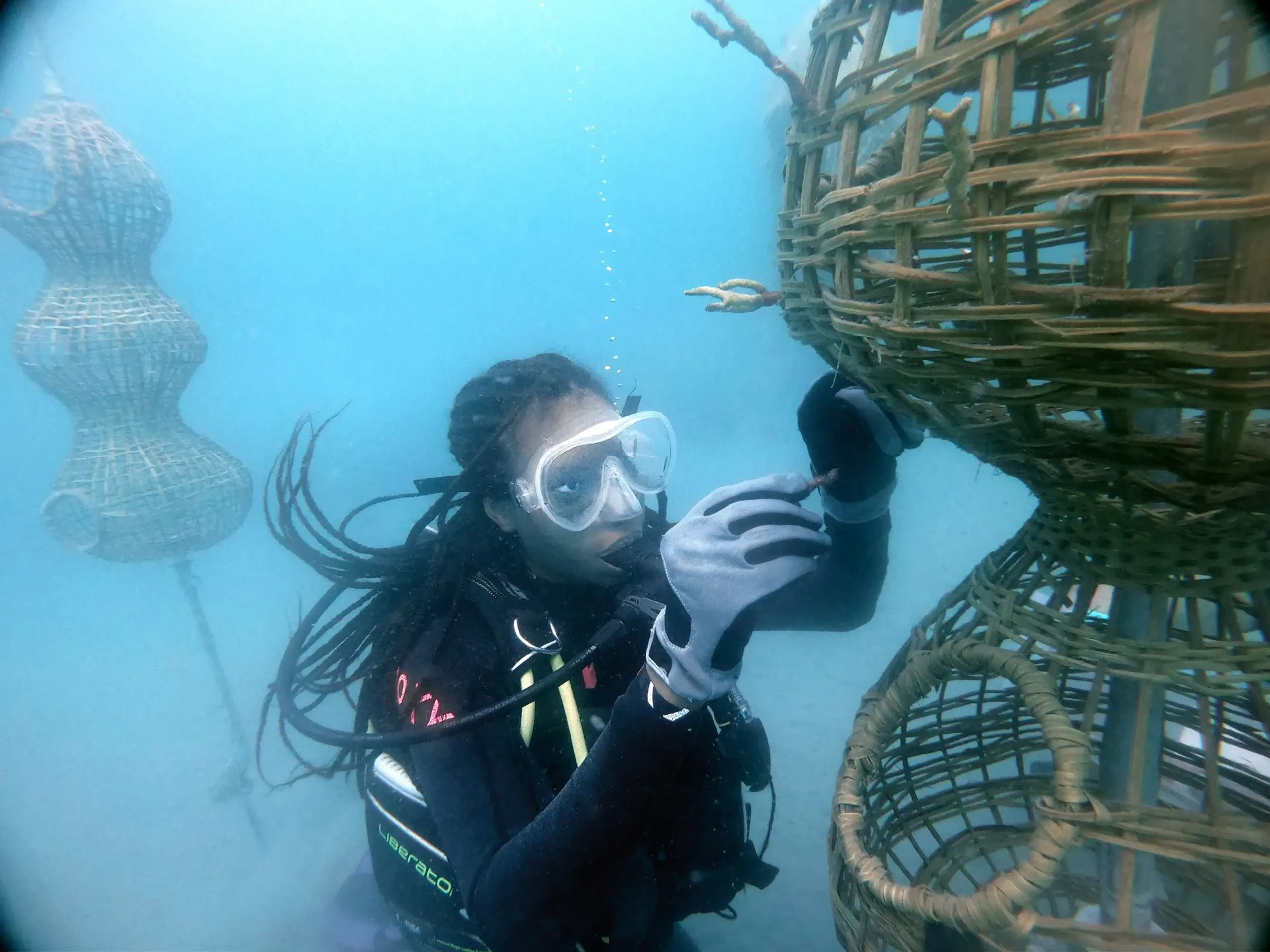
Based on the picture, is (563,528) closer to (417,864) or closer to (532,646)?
(532,646)

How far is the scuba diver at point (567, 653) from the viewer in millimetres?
1434

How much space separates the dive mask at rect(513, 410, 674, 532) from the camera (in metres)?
2.07

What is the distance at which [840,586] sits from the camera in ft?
6.87

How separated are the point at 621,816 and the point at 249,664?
14.2 m

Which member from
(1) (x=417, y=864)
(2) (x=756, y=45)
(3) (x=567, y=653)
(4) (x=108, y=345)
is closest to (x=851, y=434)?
(2) (x=756, y=45)

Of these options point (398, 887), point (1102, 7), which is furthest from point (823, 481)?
point (398, 887)

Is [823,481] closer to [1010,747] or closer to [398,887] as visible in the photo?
[1010,747]

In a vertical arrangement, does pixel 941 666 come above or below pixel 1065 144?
below

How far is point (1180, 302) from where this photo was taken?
542 millimetres

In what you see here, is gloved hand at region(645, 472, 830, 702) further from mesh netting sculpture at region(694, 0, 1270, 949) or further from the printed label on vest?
the printed label on vest

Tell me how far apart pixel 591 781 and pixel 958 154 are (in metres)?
1.43

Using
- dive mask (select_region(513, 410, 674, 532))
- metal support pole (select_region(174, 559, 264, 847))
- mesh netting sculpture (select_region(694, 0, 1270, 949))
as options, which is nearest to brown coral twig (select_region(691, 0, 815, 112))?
mesh netting sculpture (select_region(694, 0, 1270, 949))

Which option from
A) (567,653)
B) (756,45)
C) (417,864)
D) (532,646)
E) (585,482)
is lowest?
(417,864)

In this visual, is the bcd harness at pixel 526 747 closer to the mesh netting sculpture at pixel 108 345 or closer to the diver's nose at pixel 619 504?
the diver's nose at pixel 619 504
